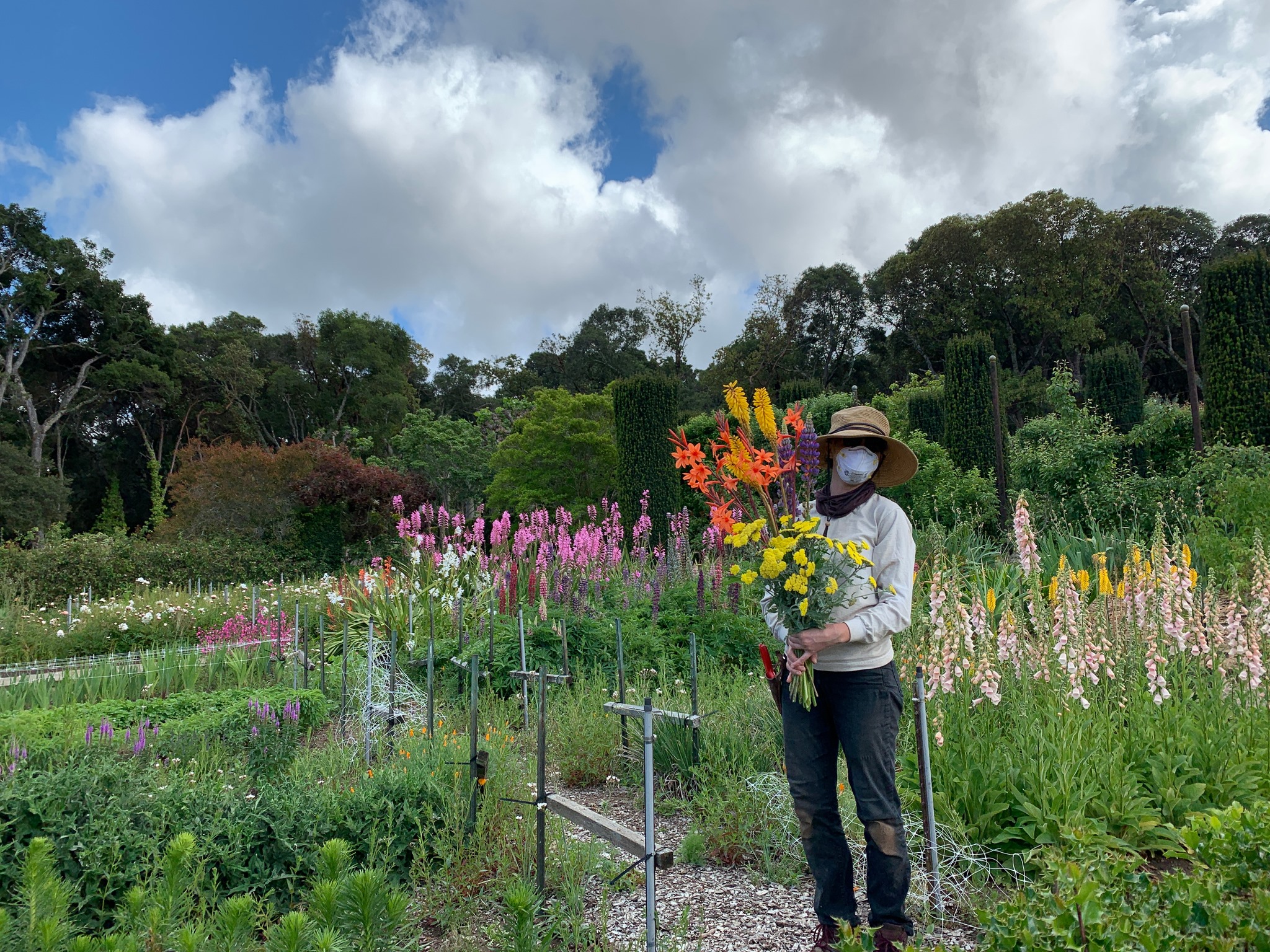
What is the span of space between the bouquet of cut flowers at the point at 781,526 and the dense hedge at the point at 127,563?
10.5m

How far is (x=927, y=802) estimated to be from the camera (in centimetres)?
270

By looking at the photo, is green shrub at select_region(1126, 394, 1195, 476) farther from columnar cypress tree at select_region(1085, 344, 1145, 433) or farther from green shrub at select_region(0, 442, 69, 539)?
green shrub at select_region(0, 442, 69, 539)

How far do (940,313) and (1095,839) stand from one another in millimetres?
27944

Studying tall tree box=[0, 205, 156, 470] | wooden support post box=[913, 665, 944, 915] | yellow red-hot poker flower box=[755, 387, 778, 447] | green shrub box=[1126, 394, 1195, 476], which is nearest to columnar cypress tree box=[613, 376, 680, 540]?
green shrub box=[1126, 394, 1195, 476]

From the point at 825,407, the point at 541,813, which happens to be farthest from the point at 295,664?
the point at 825,407

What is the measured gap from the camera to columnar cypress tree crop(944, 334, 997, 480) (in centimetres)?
1484

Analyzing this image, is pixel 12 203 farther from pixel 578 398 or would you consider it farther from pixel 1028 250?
pixel 1028 250

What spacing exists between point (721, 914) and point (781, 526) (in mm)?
1357

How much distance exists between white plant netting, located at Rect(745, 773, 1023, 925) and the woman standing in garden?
13.2 inches

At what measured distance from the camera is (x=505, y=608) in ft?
22.2

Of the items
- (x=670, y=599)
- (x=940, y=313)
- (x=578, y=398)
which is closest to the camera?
(x=670, y=599)

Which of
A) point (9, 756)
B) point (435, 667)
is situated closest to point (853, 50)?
point (435, 667)

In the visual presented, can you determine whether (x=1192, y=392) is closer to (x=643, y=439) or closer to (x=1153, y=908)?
(x=643, y=439)

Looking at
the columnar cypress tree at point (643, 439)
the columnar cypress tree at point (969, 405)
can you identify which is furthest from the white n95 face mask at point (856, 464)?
Answer: the columnar cypress tree at point (969, 405)
